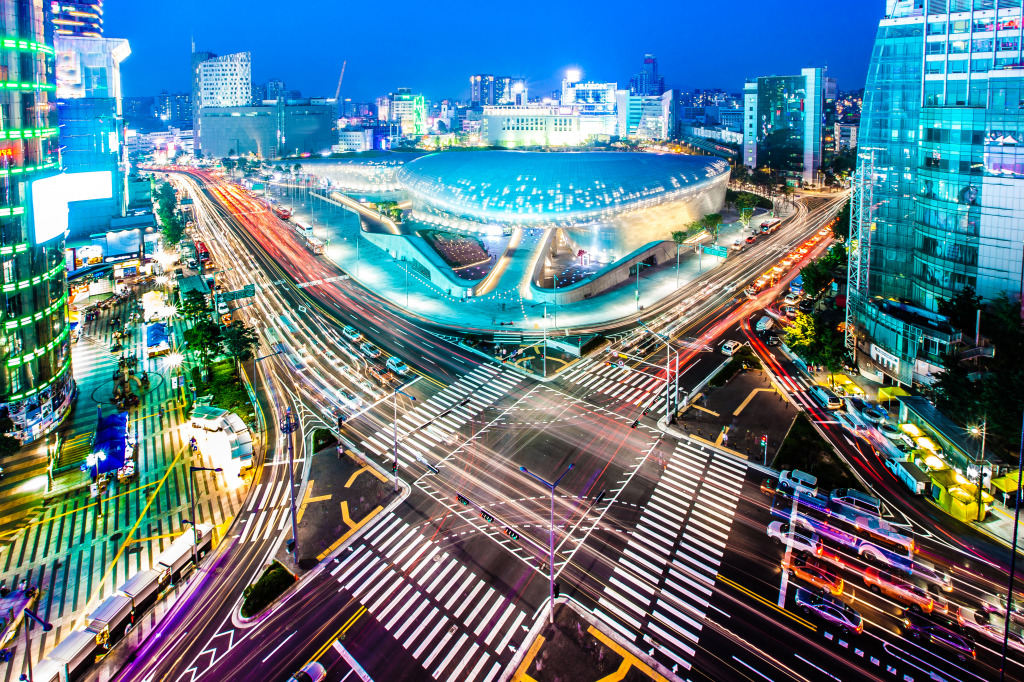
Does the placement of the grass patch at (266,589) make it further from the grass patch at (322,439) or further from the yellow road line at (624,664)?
the yellow road line at (624,664)

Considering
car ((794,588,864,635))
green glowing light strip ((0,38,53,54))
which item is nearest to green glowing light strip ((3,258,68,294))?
green glowing light strip ((0,38,53,54))

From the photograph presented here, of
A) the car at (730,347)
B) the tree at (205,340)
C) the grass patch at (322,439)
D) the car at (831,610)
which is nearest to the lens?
the car at (831,610)

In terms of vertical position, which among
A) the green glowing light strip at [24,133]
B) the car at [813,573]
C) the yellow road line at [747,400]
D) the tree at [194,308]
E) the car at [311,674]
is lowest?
the car at [311,674]

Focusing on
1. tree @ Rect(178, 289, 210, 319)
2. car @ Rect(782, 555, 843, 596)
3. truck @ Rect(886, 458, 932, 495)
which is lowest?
car @ Rect(782, 555, 843, 596)

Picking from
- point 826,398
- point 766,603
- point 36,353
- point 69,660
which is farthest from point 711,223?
point 69,660

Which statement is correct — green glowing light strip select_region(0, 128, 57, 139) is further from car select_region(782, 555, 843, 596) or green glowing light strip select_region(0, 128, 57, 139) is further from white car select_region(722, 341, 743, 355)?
white car select_region(722, 341, 743, 355)

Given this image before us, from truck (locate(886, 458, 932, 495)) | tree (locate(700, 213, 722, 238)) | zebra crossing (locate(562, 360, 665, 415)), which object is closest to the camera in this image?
truck (locate(886, 458, 932, 495))

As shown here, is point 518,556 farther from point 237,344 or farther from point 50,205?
point 50,205

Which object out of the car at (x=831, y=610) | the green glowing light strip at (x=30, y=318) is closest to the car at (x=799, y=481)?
the car at (x=831, y=610)
